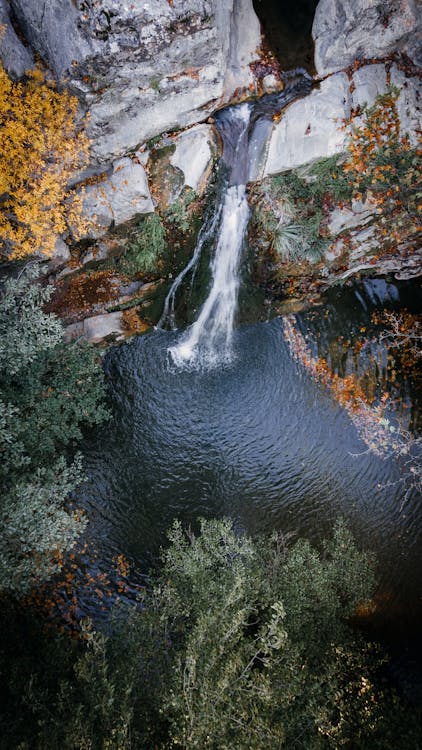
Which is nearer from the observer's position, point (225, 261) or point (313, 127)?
point (313, 127)

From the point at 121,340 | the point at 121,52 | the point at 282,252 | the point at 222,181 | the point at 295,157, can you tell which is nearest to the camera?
the point at 121,52

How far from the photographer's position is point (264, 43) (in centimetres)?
912

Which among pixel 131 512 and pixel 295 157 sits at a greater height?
pixel 295 157

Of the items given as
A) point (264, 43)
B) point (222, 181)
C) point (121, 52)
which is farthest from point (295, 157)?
point (121, 52)

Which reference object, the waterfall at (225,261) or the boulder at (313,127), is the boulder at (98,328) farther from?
the boulder at (313,127)

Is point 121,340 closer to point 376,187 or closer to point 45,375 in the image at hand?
point 45,375

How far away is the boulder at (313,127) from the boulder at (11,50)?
562cm

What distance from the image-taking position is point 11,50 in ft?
24.9

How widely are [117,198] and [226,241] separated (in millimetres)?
3196

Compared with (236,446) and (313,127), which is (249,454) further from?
(313,127)

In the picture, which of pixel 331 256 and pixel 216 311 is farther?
pixel 216 311

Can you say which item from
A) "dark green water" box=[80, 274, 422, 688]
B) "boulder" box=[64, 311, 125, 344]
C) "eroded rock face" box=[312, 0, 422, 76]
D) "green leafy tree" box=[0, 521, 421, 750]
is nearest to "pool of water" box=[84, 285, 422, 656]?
"dark green water" box=[80, 274, 422, 688]

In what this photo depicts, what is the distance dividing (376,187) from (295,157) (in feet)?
7.52

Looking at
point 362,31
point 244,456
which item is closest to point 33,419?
point 244,456
